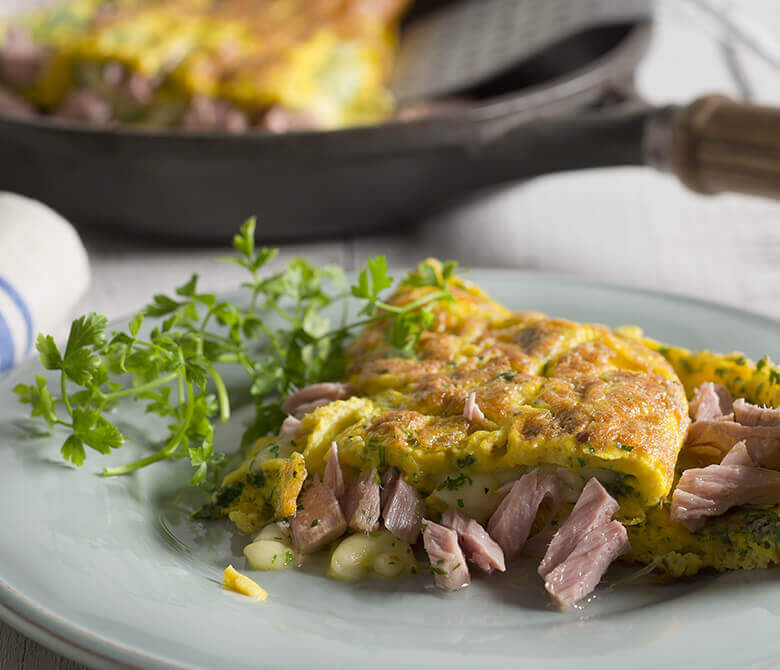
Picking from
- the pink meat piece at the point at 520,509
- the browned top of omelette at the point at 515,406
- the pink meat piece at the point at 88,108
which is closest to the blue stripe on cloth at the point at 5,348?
the browned top of omelette at the point at 515,406

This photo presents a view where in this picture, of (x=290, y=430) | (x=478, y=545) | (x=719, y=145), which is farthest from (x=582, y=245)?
(x=478, y=545)

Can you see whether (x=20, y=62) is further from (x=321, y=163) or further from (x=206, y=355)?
(x=206, y=355)

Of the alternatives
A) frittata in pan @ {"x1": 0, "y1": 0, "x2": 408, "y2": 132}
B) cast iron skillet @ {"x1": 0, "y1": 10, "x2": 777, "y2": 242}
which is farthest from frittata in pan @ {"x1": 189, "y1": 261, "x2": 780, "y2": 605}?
frittata in pan @ {"x1": 0, "y1": 0, "x2": 408, "y2": 132}

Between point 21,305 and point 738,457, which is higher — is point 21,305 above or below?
below

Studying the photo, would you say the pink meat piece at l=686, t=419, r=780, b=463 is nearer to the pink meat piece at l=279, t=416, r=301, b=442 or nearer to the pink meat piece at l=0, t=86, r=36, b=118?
the pink meat piece at l=279, t=416, r=301, b=442

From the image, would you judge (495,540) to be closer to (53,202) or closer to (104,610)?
(104,610)

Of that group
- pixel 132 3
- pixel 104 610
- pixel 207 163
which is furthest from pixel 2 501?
Result: pixel 132 3
